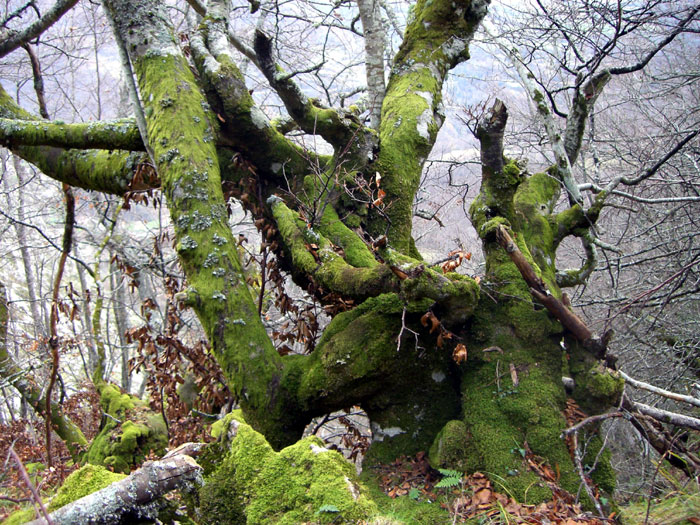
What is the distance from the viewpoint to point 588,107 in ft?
18.5

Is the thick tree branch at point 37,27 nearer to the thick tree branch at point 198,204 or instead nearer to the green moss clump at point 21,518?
the thick tree branch at point 198,204

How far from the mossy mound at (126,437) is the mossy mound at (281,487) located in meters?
3.56

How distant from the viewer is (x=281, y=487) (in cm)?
230

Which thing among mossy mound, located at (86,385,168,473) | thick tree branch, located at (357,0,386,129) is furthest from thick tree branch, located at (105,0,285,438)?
mossy mound, located at (86,385,168,473)

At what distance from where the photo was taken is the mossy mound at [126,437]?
5.39 metres

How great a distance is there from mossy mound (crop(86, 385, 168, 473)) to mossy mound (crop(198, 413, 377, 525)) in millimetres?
3562

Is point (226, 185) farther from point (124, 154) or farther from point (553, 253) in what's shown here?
point (553, 253)

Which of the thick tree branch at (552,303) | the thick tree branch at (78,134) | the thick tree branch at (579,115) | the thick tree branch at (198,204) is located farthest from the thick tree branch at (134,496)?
the thick tree branch at (579,115)

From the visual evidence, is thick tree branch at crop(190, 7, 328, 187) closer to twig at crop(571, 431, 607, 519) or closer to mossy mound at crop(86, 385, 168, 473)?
twig at crop(571, 431, 607, 519)

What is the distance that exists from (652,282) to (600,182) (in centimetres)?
339

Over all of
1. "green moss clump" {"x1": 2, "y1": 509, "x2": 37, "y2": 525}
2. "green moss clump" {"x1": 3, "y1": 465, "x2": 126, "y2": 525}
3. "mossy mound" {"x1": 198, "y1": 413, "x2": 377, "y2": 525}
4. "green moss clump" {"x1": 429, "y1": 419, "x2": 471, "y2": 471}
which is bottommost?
"green moss clump" {"x1": 429, "y1": 419, "x2": 471, "y2": 471}

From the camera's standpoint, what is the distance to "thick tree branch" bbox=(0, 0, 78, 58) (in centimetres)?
455

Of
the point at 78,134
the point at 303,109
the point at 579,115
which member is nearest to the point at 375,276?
the point at 303,109

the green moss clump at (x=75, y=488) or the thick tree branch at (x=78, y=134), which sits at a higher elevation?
the thick tree branch at (x=78, y=134)
